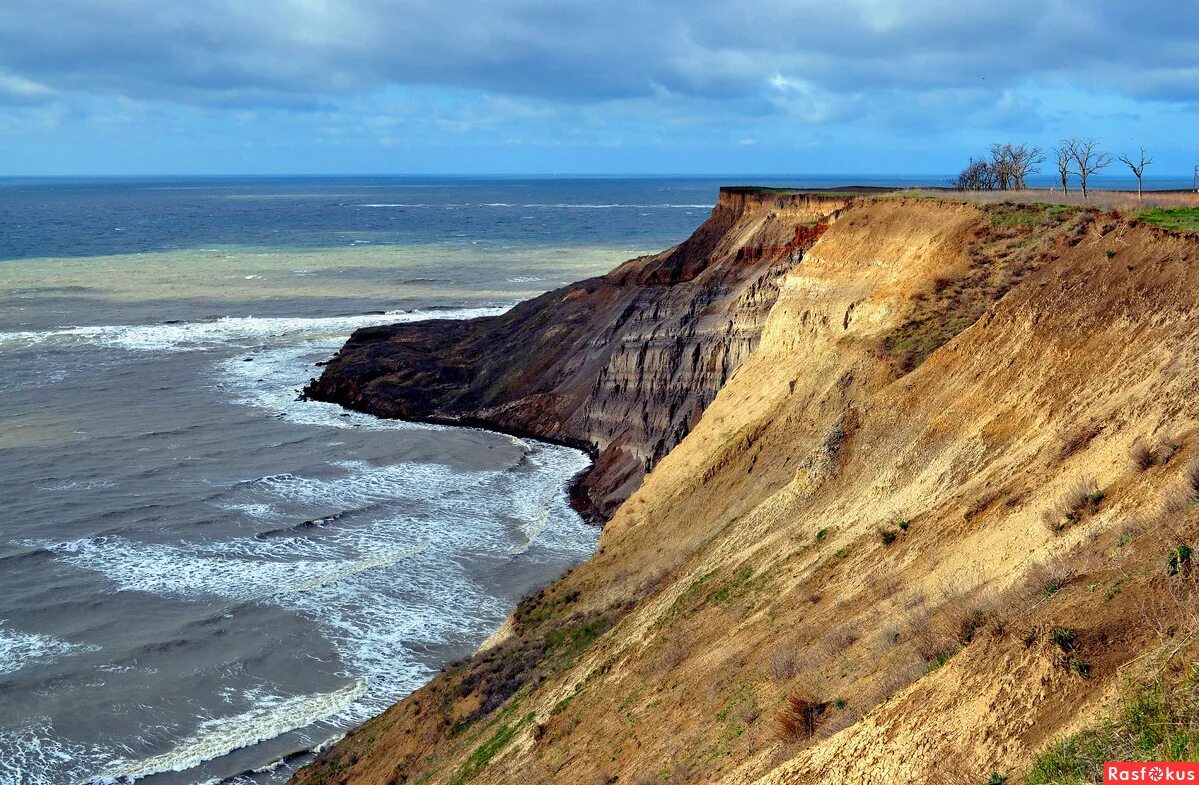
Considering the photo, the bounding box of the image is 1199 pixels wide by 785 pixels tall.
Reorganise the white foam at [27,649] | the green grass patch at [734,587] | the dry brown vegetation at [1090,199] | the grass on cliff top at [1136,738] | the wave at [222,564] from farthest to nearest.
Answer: the wave at [222,564], the dry brown vegetation at [1090,199], the white foam at [27,649], the green grass patch at [734,587], the grass on cliff top at [1136,738]

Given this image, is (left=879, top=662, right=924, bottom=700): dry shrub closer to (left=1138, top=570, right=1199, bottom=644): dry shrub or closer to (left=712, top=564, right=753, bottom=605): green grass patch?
(left=1138, top=570, right=1199, bottom=644): dry shrub

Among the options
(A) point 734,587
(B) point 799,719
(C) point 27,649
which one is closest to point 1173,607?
(B) point 799,719

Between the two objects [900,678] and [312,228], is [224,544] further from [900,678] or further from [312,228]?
[312,228]

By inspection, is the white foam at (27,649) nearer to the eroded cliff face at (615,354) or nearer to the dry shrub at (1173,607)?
the eroded cliff face at (615,354)

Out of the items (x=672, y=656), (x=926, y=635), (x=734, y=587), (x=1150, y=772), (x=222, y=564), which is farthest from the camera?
(x=222, y=564)

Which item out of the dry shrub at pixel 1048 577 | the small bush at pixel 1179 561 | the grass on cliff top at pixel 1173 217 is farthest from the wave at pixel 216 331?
the small bush at pixel 1179 561

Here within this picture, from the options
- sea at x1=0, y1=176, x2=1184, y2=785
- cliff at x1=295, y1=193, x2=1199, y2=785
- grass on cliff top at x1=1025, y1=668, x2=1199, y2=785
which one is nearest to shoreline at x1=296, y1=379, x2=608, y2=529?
sea at x1=0, y1=176, x2=1184, y2=785
